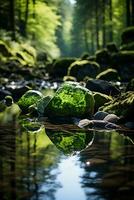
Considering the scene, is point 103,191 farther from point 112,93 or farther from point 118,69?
point 118,69

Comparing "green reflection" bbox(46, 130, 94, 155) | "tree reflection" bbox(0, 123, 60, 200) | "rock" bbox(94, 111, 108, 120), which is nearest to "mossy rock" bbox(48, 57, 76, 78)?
"rock" bbox(94, 111, 108, 120)

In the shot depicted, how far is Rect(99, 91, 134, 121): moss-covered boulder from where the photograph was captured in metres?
11.0

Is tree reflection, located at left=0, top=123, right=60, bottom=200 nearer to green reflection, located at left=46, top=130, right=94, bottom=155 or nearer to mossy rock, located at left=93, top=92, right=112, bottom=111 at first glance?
green reflection, located at left=46, top=130, right=94, bottom=155

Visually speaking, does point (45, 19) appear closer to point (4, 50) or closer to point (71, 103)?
point (4, 50)

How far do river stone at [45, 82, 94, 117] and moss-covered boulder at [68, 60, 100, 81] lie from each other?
14726 millimetres

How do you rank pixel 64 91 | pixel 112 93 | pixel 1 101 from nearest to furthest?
pixel 64 91
pixel 112 93
pixel 1 101

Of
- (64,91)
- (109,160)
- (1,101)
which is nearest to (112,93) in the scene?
(64,91)

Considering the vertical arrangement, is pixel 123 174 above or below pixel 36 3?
below

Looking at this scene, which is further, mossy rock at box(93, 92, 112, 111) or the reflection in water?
mossy rock at box(93, 92, 112, 111)

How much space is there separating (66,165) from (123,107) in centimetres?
498

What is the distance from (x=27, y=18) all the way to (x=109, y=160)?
38.8 m

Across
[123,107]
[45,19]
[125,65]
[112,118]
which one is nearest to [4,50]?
[125,65]

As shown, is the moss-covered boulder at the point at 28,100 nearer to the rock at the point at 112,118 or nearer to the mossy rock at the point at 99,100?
the mossy rock at the point at 99,100

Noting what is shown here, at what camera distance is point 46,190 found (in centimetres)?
571
